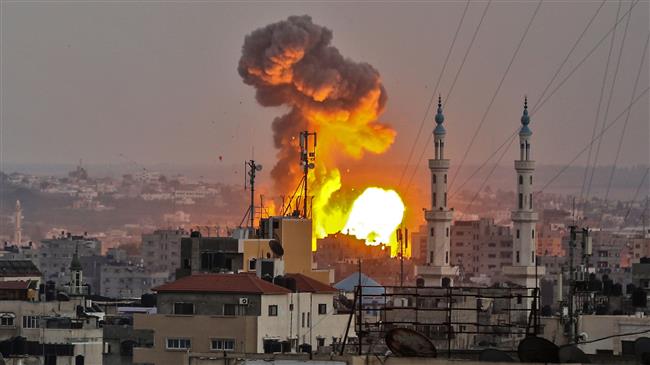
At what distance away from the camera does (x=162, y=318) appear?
5619 centimetres

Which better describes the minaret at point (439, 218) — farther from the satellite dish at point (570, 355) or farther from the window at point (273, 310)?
the satellite dish at point (570, 355)

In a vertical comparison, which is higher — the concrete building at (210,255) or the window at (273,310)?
the concrete building at (210,255)

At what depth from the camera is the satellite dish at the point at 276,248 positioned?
236 feet

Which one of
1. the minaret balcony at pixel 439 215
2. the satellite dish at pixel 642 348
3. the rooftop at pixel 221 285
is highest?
the minaret balcony at pixel 439 215

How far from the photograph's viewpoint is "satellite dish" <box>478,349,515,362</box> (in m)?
29.4

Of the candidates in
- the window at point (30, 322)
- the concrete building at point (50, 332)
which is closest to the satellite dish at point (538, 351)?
the concrete building at point (50, 332)

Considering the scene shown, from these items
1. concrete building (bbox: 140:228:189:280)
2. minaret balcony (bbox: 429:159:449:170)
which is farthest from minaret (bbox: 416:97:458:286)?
concrete building (bbox: 140:228:189:280)

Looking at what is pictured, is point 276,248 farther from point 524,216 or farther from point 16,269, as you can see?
point 524,216

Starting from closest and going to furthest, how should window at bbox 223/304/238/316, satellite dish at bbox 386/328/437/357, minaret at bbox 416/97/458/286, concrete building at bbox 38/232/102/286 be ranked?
satellite dish at bbox 386/328/437/357 < window at bbox 223/304/238/316 < minaret at bbox 416/97/458/286 < concrete building at bbox 38/232/102/286

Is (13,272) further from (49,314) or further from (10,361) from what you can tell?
(10,361)

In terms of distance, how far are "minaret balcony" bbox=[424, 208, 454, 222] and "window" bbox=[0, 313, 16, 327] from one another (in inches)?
2080

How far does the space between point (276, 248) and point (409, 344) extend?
43.4 metres

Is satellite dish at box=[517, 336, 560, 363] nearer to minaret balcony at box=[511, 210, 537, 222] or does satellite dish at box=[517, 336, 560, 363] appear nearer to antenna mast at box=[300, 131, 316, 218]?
antenna mast at box=[300, 131, 316, 218]

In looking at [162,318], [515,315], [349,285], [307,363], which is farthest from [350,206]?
[307,363]
